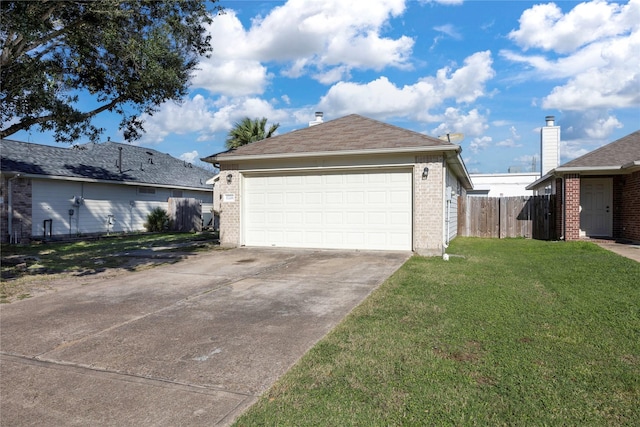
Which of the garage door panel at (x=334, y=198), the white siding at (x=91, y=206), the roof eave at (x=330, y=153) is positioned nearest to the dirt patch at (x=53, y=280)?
the roof eave at (x=330, y=153)

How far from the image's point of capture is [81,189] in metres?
18.6

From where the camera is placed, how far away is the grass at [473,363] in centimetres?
289

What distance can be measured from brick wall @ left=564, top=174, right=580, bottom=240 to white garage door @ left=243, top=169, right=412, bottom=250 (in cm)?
666

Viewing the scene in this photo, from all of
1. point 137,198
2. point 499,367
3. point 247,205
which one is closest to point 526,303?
point 499,367

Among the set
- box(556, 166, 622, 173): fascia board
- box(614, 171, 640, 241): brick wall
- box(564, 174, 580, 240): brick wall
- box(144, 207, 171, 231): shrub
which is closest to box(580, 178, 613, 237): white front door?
box(614, 171, 640, 241): brick wall

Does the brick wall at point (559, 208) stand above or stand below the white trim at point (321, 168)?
below

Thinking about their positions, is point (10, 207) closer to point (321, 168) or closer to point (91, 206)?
point (91, 206)

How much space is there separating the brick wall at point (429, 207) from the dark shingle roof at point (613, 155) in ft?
20.3

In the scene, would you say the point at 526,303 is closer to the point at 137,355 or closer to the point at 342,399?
the point at 342,399

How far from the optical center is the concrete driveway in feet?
10.3

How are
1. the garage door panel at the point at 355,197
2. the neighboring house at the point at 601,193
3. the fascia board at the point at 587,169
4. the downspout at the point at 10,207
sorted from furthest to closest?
the downspout at the point at 10,207
the neighboring house at the point at 601,193
the fascia board at the point at 587,169
the garage door panel at the point at 355,197

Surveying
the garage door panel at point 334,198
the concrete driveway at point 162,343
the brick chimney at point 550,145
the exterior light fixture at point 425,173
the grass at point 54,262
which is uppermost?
the brick chimney at point 550,145

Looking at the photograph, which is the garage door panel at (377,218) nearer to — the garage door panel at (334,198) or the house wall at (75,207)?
the garage door panel at (334,198)

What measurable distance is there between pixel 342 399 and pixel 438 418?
0.67 meters
